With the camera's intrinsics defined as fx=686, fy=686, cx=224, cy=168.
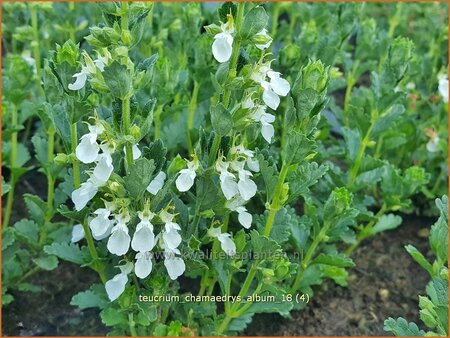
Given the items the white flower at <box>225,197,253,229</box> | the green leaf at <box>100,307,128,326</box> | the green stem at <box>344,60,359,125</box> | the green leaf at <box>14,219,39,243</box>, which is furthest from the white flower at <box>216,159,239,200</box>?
the green stem at <box>344,60,359,125</box>

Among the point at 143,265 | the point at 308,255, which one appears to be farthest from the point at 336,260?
the point at 143,265

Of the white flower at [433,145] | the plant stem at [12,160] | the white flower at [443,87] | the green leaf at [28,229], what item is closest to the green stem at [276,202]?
the green leaf at [28,229]

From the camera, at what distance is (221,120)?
1.86 m

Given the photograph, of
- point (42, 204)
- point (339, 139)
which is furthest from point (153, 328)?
point (339, 139)

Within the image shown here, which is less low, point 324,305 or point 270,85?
point 270,85

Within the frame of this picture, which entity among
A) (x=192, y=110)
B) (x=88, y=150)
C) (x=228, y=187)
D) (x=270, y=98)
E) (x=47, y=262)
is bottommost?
(x=47, y=262)

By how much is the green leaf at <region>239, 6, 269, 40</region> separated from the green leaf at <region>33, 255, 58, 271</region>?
1.21 metres

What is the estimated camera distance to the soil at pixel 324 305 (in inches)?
103

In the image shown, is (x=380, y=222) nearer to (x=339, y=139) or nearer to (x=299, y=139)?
(x=339, y=139)

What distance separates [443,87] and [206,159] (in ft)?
5.13

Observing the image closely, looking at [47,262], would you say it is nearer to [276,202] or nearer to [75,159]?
[75,159]

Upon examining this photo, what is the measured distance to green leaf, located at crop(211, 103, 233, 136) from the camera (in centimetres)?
184

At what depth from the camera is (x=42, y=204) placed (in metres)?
2.49

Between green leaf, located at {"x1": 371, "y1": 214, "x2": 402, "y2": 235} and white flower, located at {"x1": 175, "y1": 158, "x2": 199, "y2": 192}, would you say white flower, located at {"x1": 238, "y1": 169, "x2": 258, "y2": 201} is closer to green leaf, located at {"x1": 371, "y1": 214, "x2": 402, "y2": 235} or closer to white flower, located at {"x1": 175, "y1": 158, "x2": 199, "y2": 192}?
white flower, located at {"x1": 175, "y1": 158, "x2": 199, "y2": 192}
